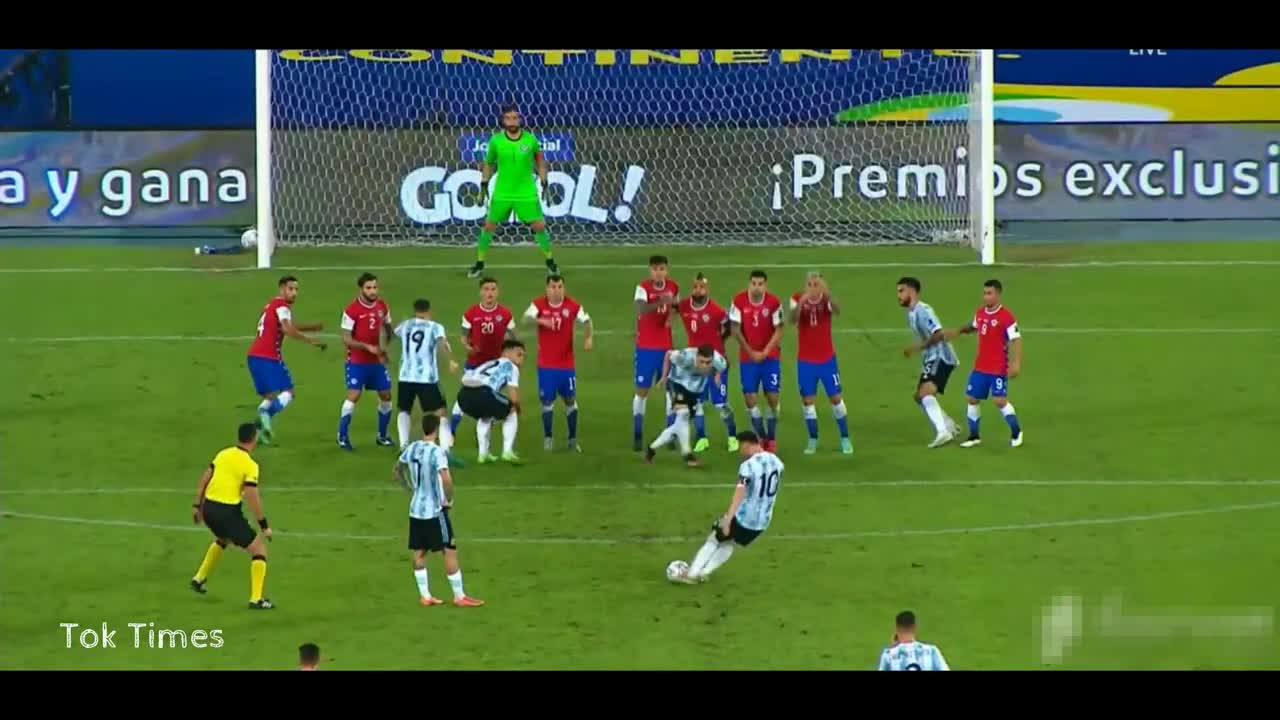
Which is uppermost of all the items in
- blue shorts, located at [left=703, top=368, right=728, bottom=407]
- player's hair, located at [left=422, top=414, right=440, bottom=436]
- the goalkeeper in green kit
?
the goalkeeper in green kit

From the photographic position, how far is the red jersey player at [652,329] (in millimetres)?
26516

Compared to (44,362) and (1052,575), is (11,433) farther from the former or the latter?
(1052,575)

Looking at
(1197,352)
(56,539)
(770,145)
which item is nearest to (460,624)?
(56,539)

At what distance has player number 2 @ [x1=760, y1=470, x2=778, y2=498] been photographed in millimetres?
21188

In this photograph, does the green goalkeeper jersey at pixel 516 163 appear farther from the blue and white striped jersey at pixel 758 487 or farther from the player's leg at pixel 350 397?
the blue and white striped jersey at pixel 758 487

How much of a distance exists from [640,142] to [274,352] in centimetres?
1337

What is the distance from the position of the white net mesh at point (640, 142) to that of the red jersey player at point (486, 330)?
37.7 ft

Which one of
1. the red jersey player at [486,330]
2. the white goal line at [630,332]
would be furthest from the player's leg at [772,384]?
the white goal line at [630,332]

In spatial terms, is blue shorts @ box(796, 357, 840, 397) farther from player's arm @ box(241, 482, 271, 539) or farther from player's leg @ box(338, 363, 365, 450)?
player's arm @ box(241, 482, 271, 539)

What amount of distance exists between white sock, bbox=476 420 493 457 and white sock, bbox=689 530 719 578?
4924 millimetres

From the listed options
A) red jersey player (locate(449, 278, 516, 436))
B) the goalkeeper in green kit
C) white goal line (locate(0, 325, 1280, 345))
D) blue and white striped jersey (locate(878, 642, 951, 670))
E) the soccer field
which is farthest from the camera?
the goalkeeper in green kit

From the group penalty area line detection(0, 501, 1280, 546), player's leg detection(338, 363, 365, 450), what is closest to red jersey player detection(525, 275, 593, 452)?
player's leg detection(338, 363, 365, 450)

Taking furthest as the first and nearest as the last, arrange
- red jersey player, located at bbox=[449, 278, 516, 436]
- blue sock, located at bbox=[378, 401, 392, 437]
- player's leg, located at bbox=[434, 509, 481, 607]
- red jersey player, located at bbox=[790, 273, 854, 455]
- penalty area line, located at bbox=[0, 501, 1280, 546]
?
blue sock, located at bbox=[378, 401, 392, 437] → red jersey player, located at bbox=[449, 278, 516, 436] → red jersey player, located at bbox=[790, 273, 854, 455] → penalty area line, located at bbox=[0, 501, 1280, 546] → player's leg, located at bbox=[434, 509, 481, 607]

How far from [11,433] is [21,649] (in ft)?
27.3
